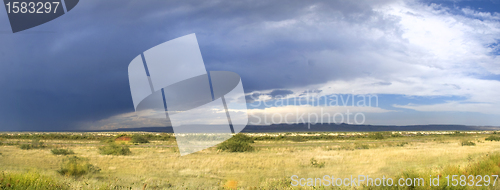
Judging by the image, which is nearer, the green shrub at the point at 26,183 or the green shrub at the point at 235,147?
the green shrub at the point at 26,183

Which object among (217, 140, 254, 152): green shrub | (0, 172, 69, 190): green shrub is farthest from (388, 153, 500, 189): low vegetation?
(217, 140, 254, 152): green shrub

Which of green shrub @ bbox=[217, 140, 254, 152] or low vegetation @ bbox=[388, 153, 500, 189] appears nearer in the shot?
low vegetation @ bbox=[388, 153, 500, 189]

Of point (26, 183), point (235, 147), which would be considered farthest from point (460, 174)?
point (235, 147)

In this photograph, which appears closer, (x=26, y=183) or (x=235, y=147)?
(x=26, y=183)

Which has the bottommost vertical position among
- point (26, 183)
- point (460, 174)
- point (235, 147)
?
point (235, 147)

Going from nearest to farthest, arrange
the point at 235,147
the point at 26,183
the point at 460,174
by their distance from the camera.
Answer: the point at 26,183 < the point at 460,174 < the point at 235,147

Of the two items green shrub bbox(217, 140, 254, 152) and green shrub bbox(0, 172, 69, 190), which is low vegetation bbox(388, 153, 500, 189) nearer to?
green shrub bbox(0, 172, 69, 190)

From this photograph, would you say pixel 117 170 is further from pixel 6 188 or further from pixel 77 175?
pixel 6 188

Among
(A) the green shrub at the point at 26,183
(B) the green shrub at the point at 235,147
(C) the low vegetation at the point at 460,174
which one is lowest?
(B) the green shrub at the point at 235,147

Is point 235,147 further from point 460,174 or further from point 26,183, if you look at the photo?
point 26,183

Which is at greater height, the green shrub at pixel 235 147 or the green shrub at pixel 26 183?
the green shrub at pixel 26 183

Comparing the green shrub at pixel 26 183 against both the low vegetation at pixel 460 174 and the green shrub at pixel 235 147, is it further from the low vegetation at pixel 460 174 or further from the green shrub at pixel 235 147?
the green shrub at pixel 235 147

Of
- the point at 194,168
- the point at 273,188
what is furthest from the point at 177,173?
the point at 273,188

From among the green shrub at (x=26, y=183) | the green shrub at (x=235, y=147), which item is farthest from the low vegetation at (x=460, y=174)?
the green shrub at (x=235, y=147)
